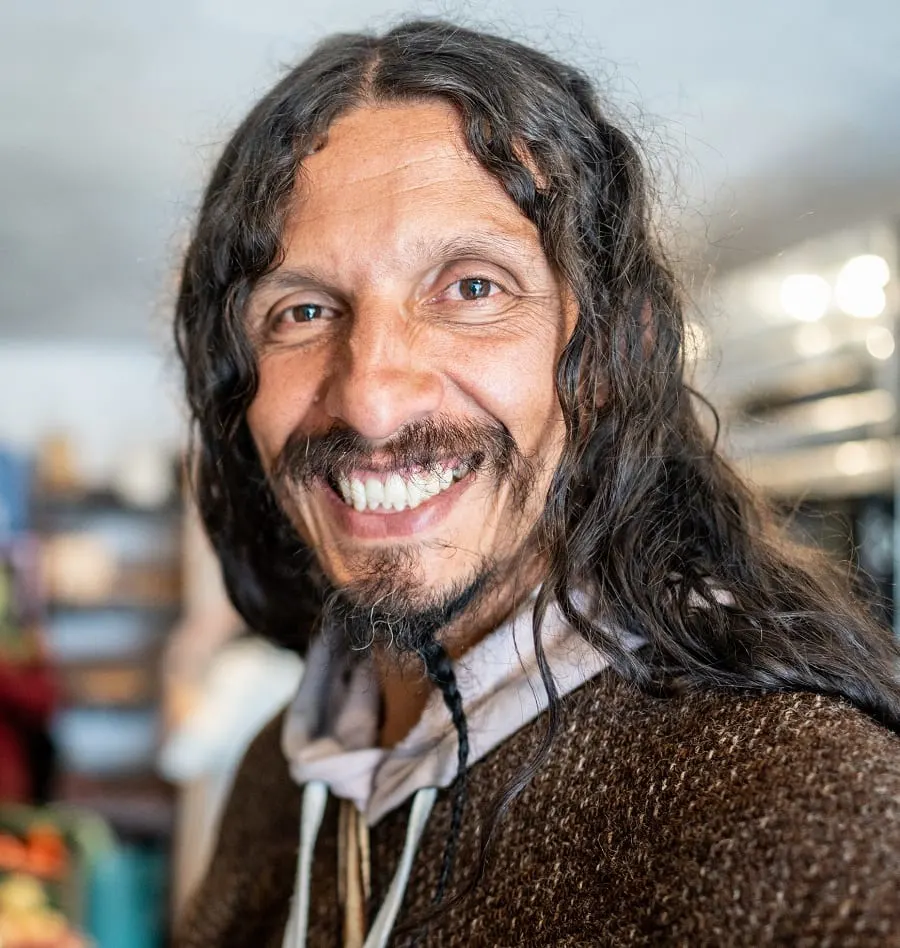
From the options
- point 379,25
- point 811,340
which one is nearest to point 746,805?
point 379,25

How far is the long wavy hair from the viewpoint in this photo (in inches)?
34.1

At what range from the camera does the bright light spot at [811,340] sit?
451cm

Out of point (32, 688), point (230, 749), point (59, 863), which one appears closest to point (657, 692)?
point (59, 863)

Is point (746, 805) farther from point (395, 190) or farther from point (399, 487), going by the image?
point (395, 190)

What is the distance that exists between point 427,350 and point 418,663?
0.32m

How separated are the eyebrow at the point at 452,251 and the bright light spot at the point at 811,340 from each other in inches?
152

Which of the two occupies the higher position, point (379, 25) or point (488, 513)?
point (379, 25)

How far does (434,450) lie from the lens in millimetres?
964

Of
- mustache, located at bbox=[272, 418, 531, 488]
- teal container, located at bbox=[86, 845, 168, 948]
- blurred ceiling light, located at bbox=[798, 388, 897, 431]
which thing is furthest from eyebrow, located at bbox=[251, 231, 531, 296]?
blurred ceiling light, located at bbox=[798, 388, 897, 431]

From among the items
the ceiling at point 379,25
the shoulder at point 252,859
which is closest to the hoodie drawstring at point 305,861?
the shoulder at point 252,859

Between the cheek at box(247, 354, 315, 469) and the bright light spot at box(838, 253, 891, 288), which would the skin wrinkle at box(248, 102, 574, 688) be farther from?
the bright light spot at box(838, 253, 891, 288)

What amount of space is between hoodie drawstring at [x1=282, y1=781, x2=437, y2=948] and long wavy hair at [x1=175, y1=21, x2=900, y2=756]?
0.64 feet

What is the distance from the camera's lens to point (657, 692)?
83 centimetres

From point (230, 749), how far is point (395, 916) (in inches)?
96.2
